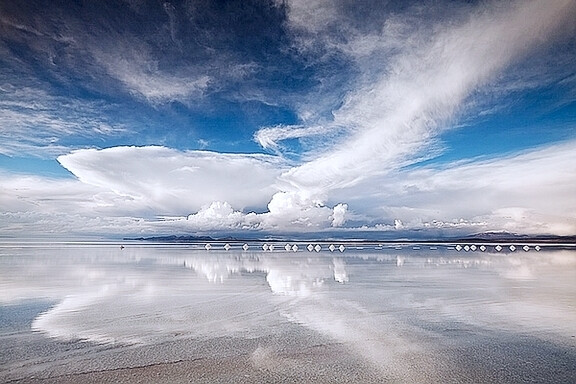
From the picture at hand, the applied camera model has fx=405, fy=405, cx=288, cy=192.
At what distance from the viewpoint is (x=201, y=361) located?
6848 mm

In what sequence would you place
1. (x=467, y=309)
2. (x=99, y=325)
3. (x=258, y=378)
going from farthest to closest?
(x=467, y=309) < (x=99, y=325) < (x=258, y=378)

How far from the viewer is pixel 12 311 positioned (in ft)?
36.9

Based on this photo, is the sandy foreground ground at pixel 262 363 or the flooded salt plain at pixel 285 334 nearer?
the sandy foreground ground at pixel 262 363

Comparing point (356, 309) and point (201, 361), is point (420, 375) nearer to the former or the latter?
point (201, 361)

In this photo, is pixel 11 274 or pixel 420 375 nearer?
pixel 420 375

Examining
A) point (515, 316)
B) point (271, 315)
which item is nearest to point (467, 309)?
point (515, 316)

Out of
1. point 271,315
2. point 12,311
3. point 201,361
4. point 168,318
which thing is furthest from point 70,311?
point 201,361

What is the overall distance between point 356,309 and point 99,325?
685 cm

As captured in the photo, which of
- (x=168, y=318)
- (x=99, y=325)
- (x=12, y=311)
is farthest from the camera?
(x=12, y=311)

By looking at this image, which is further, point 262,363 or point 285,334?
point 285,334

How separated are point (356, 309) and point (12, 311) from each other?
967 cm

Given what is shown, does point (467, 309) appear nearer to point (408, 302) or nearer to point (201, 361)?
point (408, 302)

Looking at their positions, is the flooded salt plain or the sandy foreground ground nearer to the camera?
the sandy foreground ground

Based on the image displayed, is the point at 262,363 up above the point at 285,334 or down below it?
below
